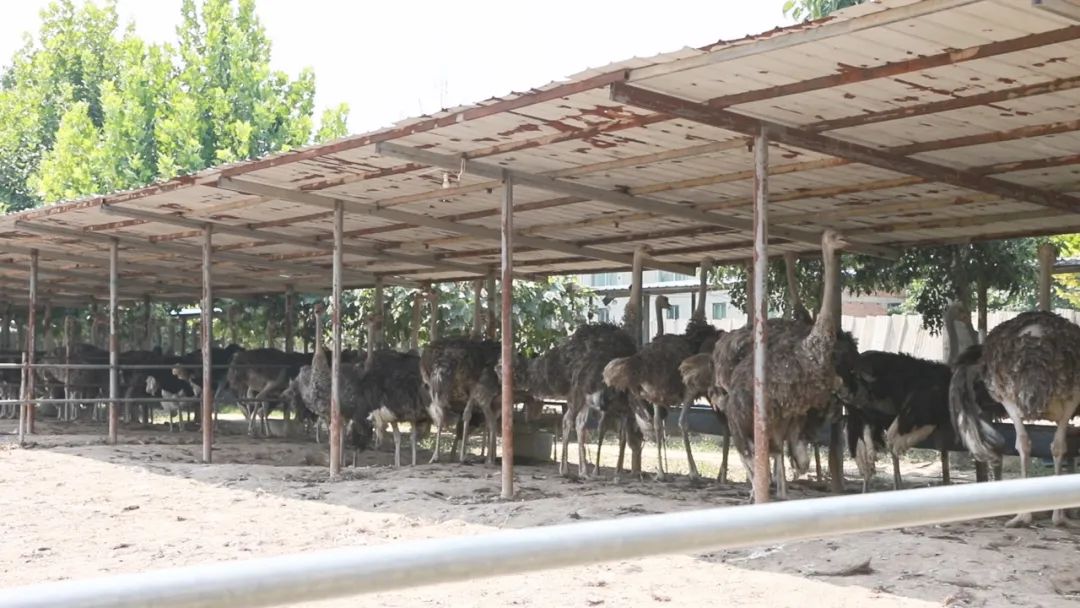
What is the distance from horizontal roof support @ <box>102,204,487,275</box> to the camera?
42.6 ft

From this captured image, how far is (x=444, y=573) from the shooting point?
1.68 m

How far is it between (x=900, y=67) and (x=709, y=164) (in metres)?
3.04

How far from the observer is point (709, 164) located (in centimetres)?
955

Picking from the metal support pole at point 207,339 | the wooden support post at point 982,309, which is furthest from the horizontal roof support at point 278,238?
the wooden support post at point 982,309

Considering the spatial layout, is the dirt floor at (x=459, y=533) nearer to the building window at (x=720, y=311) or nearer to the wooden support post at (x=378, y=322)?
the wooden support post at (x=378, y=322)

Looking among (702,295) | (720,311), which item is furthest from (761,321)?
(720,311)

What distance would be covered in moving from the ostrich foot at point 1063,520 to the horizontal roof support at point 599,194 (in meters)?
4.16

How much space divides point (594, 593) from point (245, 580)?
202 inches

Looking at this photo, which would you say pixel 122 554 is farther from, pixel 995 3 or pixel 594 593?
pixel 995 3

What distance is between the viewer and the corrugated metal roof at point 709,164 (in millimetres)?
6484

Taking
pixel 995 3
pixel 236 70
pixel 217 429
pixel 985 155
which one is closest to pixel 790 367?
pixel 985 155

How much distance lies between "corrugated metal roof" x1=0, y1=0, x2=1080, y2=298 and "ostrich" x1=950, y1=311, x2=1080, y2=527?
4.22 feet

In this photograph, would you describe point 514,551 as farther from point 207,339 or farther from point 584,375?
point 207,339

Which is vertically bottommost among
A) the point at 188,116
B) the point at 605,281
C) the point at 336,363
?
the point at 336,363
